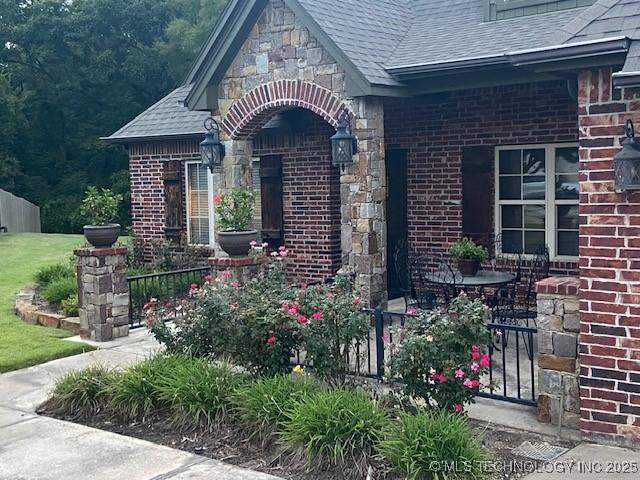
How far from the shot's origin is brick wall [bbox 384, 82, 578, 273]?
10070 millimetres

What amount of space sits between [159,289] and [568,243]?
20.0ft

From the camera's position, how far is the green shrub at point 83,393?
6.91 meters

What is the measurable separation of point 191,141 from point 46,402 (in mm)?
7880

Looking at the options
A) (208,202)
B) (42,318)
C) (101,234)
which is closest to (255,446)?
(101,234)

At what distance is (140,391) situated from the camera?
668cm

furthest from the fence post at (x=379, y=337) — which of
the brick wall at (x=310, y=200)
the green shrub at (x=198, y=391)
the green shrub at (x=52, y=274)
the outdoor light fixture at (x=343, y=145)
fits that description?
the green shrub at (x=52, y=274)

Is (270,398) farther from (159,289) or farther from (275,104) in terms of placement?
(159,289)

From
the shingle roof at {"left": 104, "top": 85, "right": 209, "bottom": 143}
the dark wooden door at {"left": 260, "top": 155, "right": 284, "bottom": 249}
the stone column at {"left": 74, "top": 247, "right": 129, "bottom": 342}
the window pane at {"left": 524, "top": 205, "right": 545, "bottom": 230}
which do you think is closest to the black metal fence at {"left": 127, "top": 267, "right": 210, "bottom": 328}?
the stone column at {"left": 74, "top": 247, "right": 129, "bottom": 342}

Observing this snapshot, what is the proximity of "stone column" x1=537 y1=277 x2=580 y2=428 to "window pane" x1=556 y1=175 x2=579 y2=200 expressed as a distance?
4198 mm

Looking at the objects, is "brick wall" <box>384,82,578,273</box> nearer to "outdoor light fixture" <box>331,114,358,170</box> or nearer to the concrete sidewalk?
"outdoor light fixture" <box>331,114,358,170</box>

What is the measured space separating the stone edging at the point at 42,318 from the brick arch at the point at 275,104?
3.43m

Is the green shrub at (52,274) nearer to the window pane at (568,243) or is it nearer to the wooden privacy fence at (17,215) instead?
the window pane at (568,243)

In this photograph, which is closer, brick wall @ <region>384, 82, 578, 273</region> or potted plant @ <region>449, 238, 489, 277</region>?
potted plant @ <region>449, 238, 489, 277</region>

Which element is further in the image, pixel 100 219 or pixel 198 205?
pixel 198 205
